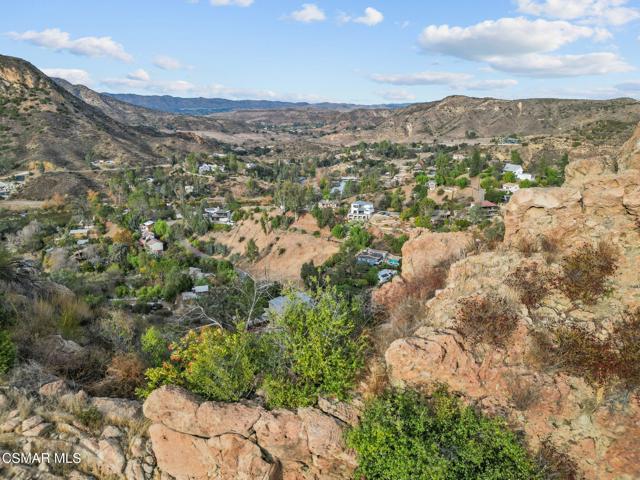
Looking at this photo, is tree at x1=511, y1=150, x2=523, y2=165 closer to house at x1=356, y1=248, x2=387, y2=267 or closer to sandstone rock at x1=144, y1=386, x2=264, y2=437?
house at x1=356, y1=248, x2=387, y2=267

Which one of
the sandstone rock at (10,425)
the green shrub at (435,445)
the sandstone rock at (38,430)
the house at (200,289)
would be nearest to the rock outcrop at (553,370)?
the green shrub at (435,445)

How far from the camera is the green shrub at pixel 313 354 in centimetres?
546

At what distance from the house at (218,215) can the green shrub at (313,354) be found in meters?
47.9

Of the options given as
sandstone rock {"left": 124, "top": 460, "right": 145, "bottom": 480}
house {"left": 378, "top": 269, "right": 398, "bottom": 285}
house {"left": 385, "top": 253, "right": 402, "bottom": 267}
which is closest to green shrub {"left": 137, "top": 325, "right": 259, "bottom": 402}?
sandstone rock {"left": 124, "top": 460, "right": 145, "bottom": 480}

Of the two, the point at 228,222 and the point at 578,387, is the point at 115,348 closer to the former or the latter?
the point at 578,387

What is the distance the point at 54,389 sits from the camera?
19.9ft

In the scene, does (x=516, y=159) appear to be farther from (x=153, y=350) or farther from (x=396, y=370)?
(x=396, y=370)

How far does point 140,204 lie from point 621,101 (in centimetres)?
10222

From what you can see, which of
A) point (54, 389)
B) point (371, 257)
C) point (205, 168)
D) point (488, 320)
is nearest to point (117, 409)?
point (54, 389)

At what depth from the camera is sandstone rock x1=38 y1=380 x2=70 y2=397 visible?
19.6ft

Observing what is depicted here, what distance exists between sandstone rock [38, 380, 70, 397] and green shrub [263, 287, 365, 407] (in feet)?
10.0

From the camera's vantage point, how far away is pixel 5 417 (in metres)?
5.46

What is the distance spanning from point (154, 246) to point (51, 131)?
50402 millimetres

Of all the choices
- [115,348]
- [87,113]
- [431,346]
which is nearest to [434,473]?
[431,346]
